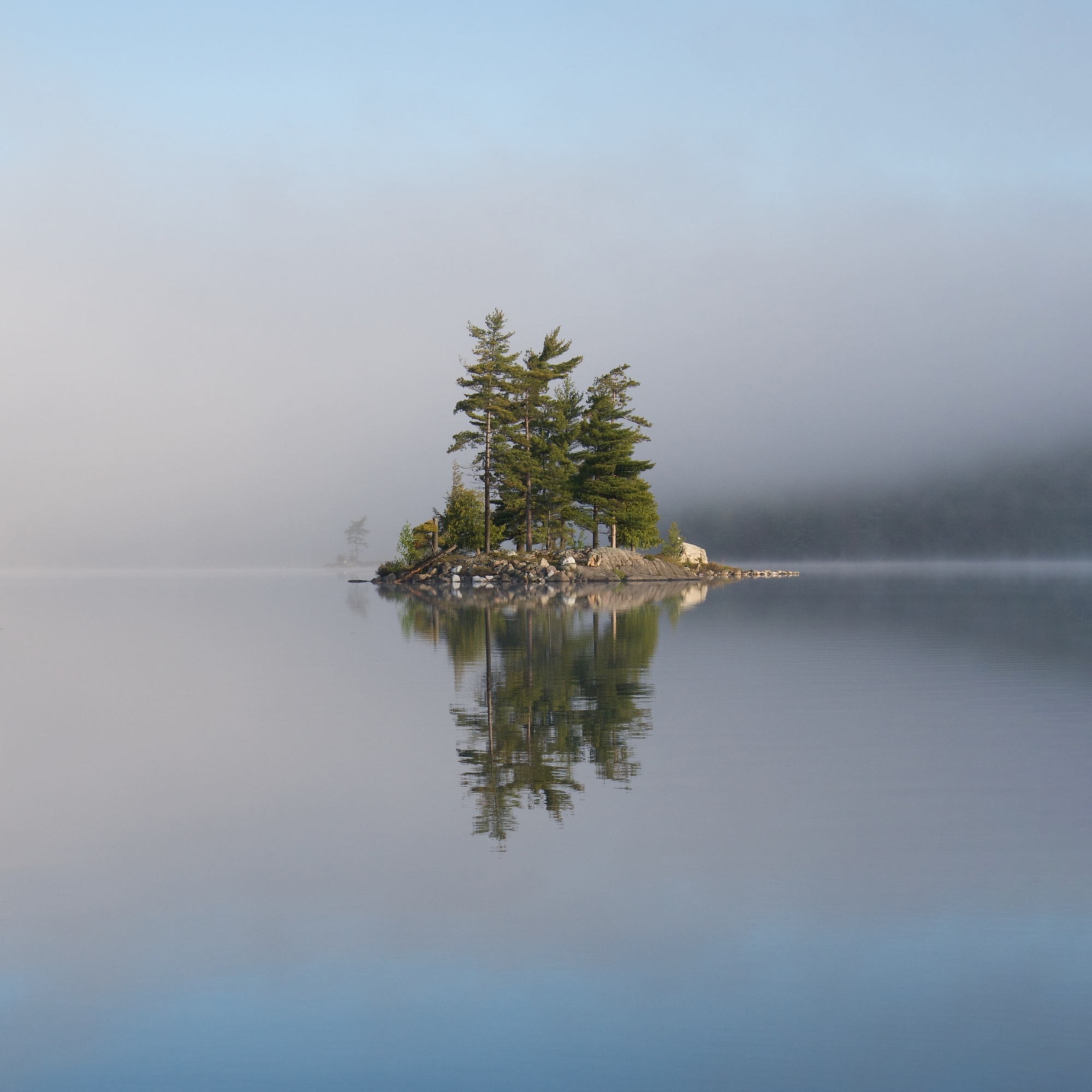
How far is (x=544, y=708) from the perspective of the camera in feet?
48.4

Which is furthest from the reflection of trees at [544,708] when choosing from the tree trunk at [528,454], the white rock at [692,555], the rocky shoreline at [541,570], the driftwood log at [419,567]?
the white rock at [692,555]

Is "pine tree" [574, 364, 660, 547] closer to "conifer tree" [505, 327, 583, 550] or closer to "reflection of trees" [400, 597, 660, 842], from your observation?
"conifer tree" [505, 327, 583, 550]

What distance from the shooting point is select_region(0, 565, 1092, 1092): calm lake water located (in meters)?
5.06

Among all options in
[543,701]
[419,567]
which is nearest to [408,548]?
[419,567]

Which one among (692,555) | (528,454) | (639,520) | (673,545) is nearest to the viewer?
(528,454)

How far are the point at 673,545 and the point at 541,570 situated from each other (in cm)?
2342

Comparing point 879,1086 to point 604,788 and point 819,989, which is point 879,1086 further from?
point 604,788

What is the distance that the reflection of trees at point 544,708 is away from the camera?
9930mm

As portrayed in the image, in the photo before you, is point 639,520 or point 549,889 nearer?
point 549,889

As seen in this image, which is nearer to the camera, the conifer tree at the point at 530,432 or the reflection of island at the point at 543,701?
the reflection of island at the point at 543,701

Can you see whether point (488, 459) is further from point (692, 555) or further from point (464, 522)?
point (692, 555)

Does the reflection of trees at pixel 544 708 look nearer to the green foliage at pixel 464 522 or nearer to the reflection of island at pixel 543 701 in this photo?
the reflection of island at pixel 543 701

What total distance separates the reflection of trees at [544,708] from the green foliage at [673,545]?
59.3 meters

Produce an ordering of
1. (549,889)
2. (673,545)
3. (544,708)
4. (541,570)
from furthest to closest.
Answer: (673,545) < (541,570) < (544,708) < (549,889)
